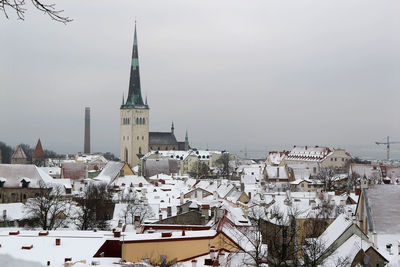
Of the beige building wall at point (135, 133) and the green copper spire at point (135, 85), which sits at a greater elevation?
the green copper spire at point (135, 85)

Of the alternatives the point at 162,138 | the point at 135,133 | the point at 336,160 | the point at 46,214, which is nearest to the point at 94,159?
the point at 135,133

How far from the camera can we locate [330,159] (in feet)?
374

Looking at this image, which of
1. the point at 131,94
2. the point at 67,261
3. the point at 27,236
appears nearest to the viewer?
the point at 67,261

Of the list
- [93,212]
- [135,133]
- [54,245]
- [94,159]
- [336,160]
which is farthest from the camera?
[135,133]

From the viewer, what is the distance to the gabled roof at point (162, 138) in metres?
151

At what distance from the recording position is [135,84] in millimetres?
134625

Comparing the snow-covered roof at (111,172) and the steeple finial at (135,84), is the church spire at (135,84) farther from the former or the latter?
the snow-covered roof at (111,172)

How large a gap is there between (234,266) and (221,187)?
39.0 m

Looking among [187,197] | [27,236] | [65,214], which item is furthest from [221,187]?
[27,236]

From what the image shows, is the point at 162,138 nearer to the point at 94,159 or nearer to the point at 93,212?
the point at 94,159

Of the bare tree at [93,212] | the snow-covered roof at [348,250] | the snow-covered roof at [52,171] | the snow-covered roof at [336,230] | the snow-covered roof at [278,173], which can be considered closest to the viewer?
the snow-covered roof at [348,250]

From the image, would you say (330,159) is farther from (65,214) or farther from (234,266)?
(234,266)

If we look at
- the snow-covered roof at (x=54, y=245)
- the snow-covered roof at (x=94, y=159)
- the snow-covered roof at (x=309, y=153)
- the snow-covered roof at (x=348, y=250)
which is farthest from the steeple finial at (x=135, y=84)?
the snow-covered roof at (x=348, y=250)

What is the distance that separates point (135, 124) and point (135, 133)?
2340mm
